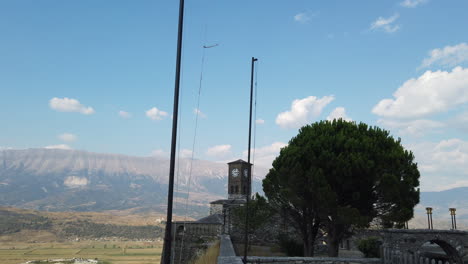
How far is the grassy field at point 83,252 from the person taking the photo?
109m

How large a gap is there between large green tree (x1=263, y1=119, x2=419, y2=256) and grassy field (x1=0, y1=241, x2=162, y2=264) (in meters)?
107

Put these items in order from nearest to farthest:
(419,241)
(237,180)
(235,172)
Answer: (419,241), (237,180), (235,172)

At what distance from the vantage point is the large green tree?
18781 millimetres

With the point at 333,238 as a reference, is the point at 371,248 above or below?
below

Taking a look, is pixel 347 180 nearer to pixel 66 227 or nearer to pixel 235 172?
pixel 235 172

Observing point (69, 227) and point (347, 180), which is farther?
point (69, 227)

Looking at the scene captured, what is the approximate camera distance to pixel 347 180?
19.4 m

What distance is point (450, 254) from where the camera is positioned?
16531 mm

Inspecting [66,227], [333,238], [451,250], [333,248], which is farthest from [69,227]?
[451,250]

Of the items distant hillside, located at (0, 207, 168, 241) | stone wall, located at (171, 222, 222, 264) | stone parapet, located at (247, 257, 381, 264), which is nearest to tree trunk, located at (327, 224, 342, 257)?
stone parapet, located at (247, 257, 381, 264)

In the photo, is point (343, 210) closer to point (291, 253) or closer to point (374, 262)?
point (374, 262)

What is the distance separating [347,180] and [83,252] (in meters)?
120

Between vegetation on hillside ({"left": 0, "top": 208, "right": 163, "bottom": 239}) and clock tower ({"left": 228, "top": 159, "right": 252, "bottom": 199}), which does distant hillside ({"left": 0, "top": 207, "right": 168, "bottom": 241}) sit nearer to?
vegetation on hillside ({"left": 0, "top": 208, "right": 163, "bottom": 239})

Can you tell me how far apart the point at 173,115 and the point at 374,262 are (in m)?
13.2
